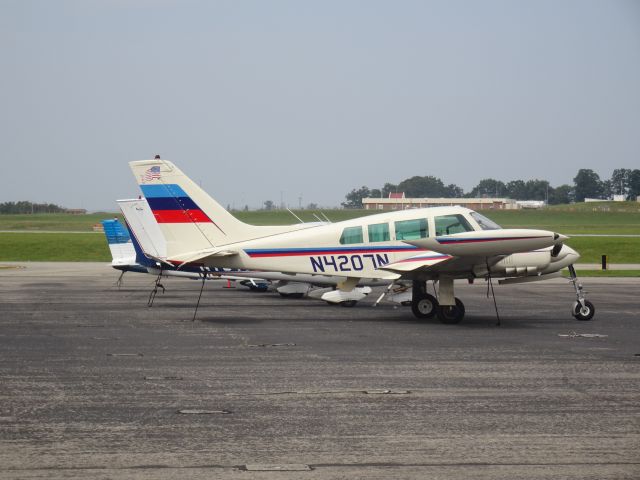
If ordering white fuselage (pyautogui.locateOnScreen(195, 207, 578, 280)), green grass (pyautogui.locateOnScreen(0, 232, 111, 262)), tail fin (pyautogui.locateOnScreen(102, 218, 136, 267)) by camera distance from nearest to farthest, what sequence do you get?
1. white fuselage (pyautogui.locateOnScreen(195, 207, 578, 280))
2. tail fin (pyautogui.locateOnScreen(102, 218, 136, 267))
3. green grass (pyautogui.locateOnScreen(0, 232, 111, 262))

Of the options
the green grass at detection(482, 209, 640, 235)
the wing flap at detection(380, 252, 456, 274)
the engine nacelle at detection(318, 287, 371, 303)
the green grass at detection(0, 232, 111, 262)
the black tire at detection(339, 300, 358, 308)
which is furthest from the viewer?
the green grass at detection(482, 209, 640, 235)

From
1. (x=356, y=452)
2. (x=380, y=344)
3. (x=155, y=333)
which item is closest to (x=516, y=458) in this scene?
(x=356, y=452)

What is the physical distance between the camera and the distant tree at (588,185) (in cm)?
19362

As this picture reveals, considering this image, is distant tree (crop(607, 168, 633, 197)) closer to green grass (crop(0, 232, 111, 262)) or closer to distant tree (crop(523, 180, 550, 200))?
distant tree (crop(523, 180, 550, 200))

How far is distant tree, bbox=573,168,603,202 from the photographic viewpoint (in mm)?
193625

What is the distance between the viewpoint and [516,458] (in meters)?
8.16

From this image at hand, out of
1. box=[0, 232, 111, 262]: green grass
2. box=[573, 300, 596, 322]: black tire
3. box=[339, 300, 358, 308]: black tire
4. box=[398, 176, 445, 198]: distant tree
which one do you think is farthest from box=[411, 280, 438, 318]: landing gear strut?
box=[398, 176, 445, 198]: distant tree

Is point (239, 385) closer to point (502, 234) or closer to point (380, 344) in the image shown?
point (380, 344)

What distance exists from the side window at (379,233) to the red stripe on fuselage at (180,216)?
363 cm

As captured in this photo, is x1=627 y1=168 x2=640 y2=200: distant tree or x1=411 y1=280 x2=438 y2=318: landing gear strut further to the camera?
x1=627 y1=168 x2=640 y2=200: distant tree

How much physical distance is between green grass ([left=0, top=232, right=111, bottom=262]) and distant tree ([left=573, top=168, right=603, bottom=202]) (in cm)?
13885

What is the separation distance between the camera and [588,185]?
193625 mm

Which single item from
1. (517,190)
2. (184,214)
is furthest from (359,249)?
(517,190)

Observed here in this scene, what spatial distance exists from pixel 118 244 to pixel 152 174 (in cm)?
962
